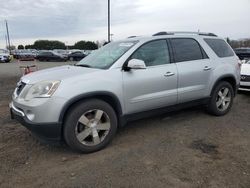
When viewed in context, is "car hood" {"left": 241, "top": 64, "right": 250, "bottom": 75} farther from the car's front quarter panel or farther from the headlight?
the headlight

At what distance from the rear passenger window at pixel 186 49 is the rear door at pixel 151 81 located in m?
0.22

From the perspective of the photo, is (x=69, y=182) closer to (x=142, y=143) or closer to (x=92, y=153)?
(x=92, y=153)

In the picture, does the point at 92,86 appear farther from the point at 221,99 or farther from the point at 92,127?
the point at 221,99

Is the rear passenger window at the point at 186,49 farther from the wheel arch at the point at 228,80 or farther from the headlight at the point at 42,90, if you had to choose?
the headlight at the point at 42,90

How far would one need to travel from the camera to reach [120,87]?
4238 mm

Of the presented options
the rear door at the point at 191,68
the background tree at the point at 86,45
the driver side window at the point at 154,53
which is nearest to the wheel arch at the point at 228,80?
the rear door at the point at 191,68

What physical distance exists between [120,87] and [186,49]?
5.75ft

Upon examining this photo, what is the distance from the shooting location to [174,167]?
3609mm

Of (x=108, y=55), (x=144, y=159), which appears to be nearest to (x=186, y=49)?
(x=108, y=55)

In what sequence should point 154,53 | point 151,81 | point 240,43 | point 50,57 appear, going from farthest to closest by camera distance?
point 240,43
point 50,57
point 154,53
point 151,81

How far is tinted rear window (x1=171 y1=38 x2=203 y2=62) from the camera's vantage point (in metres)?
5.08

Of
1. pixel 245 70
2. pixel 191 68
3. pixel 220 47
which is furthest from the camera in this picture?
pixel 245 70

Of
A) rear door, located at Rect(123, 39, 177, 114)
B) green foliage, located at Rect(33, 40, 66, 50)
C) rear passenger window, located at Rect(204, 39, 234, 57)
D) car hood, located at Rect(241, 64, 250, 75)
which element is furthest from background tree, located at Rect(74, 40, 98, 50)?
rear door, located at Rect(123, 39, 177, 114)

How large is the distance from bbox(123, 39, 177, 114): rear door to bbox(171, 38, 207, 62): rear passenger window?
22 cm
